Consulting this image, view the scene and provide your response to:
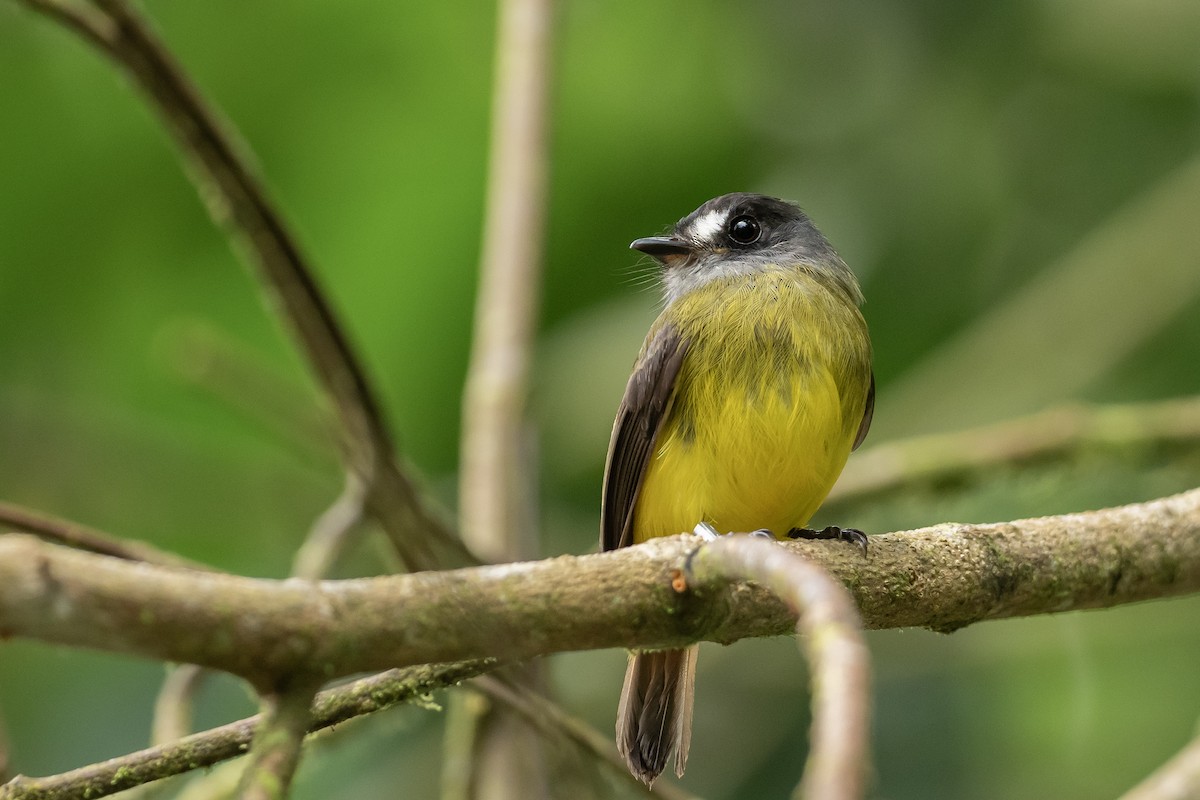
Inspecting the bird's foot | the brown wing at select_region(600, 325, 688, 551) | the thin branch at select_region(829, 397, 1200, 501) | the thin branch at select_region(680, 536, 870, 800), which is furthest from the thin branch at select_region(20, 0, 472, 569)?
the thin branch at select_region(829, 397, 1200, 501)

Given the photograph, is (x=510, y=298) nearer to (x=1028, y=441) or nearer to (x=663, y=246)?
(x=663, y=246)

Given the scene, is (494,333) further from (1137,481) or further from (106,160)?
(1137,481)

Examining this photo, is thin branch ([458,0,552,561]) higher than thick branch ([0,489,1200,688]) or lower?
higher

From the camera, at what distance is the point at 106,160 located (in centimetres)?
Result: 568

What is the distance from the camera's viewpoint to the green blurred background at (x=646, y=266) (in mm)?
4965

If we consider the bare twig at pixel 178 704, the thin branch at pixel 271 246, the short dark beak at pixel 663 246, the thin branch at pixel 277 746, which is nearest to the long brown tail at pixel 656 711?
the thin branch at pixel 271 246

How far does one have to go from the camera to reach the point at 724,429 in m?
3.47

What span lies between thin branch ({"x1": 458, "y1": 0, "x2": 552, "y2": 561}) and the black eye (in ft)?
2.18

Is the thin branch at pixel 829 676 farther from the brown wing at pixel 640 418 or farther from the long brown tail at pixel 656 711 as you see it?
the brown wing at pixel 640 418

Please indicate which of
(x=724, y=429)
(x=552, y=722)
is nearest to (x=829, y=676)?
(x=552, y=722)

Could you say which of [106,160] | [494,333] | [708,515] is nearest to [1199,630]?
[708,515]

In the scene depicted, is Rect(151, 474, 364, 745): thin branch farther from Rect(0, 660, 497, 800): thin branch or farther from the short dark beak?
the short dark beak

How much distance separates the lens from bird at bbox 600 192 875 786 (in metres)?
3.43

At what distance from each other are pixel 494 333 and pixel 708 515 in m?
1.27
